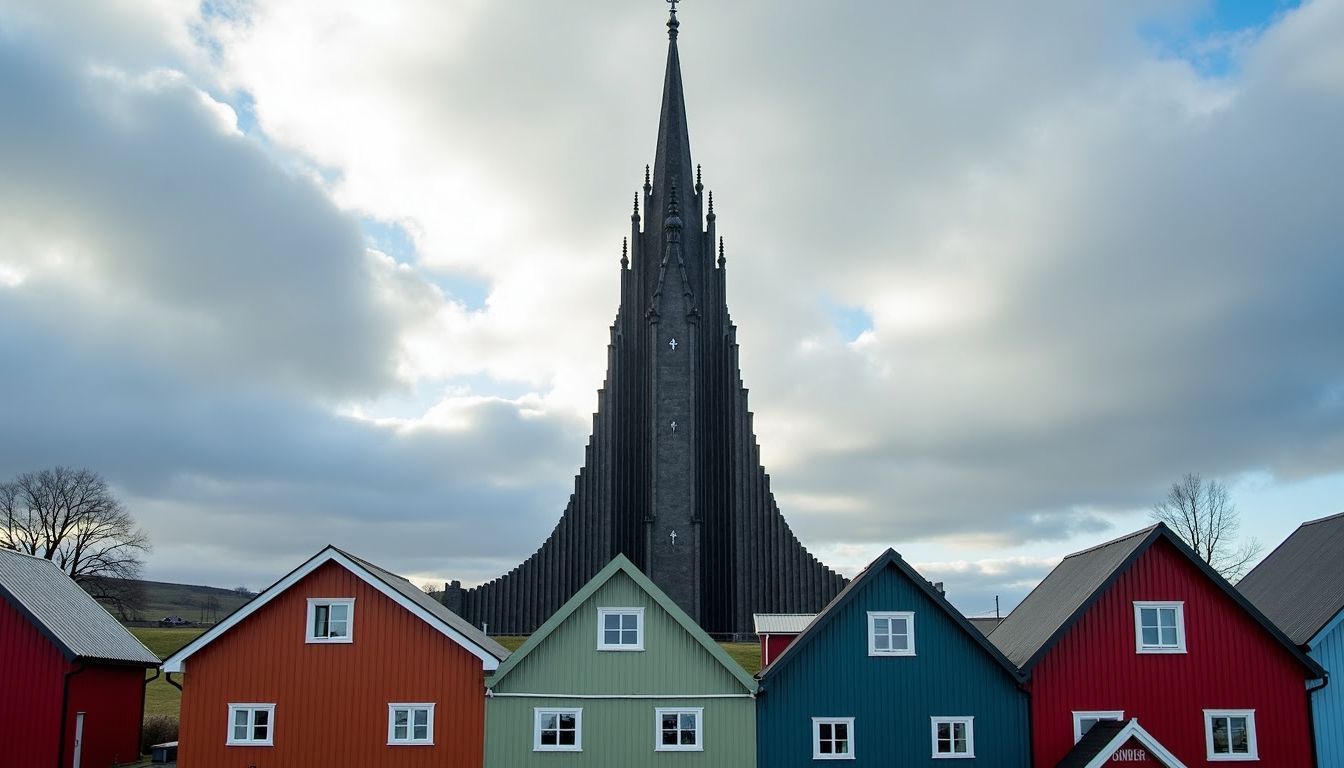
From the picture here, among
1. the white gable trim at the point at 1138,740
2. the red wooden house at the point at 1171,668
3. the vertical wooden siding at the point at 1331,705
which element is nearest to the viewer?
the white gable trim at the point at 1138,740

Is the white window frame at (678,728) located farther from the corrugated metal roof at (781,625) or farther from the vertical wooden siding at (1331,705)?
the vertical wooden siding at (1331,705)

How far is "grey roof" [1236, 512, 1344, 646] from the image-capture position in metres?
30.6

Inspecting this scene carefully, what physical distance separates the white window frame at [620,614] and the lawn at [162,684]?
11008 millimetres

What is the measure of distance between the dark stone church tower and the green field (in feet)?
13.1

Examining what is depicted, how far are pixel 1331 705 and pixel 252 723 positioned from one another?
2585 cm

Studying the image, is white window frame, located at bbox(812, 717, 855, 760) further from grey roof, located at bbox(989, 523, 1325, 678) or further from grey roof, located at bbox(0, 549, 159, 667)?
grey roof, located at bbox(0, 549, 159, 667)

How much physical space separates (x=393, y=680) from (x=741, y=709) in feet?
27.2

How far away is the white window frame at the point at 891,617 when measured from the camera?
29.2 metres

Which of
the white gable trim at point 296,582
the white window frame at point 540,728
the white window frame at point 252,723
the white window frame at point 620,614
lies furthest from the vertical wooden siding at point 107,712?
the white window frame at point 620,614

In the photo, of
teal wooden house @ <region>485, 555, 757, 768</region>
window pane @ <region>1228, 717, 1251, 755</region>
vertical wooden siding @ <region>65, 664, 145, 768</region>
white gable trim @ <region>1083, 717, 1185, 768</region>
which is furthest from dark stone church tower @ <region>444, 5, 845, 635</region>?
white gable trim @ <region>1083, 717, 1185, 768</region>

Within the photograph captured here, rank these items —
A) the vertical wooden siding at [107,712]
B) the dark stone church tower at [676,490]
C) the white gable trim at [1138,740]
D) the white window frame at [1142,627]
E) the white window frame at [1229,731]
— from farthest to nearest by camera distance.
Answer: the dark stone church tower at [676,490] → the vertical wooden siding at [107,712] → the white window frame at [1142,627] → the white window frame at [1229,731] → the white gable trim at [1138,740]

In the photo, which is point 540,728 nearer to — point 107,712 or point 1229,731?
point 107,712

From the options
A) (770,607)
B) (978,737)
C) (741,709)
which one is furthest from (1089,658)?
(770,607)

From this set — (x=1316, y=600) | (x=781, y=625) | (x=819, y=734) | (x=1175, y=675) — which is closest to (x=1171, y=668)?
(x=1175, y=675)
